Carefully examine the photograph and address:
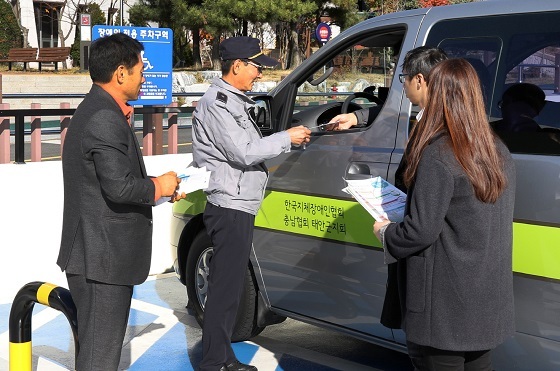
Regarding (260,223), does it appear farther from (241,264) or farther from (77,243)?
(77,243)

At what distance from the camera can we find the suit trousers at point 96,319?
391cm

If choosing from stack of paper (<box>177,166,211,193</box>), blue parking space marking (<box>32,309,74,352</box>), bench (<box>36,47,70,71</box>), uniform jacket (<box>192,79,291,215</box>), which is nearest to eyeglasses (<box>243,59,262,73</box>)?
uniform jacket (<box>192,79,291,215</box>)

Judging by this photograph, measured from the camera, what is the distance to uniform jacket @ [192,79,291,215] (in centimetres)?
477

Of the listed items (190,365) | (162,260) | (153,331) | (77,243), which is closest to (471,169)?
(77,243)

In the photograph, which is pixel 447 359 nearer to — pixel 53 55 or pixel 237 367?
pixel 237 367

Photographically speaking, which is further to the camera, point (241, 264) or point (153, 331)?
point (153, 331)

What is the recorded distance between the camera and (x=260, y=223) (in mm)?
5555

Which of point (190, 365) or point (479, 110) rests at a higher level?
point (479, 110)

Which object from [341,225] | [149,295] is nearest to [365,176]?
[341,225]

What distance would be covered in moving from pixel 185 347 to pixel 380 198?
8.98 ft

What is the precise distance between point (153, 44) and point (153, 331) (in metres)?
3.90

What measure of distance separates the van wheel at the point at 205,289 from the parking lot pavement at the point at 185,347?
15cm

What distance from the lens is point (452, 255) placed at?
10.9 ft

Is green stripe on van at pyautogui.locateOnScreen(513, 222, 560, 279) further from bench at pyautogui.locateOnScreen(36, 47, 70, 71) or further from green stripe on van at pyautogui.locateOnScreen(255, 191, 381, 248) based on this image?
bench at pyautogui.locateOnScreen(36, 47, 70, 71)
